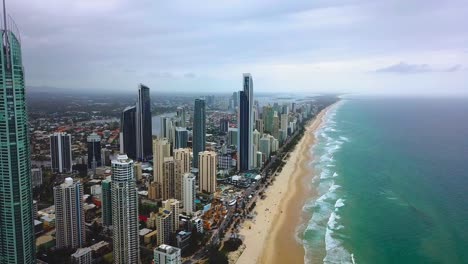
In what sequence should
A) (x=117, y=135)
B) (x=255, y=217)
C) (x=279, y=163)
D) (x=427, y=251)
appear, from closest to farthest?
1. (x=427, y=251)
2. (x=255, y=217)
3. (x=279, y=163)
4. (x=117, y=135)

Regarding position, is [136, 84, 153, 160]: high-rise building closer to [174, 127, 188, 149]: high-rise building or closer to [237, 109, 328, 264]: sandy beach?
[174, 127, 188, 149]: high-rise building

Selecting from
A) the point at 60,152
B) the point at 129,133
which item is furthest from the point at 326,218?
the point at 129,133

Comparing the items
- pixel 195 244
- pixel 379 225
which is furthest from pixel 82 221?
pixel 379 225

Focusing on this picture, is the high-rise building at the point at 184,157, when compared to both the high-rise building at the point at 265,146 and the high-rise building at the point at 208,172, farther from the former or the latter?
the high-rise building at the point at 265,146

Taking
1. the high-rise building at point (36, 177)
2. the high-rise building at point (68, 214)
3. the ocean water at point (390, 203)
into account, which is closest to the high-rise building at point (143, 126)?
the high-rise building at point (36, 177)

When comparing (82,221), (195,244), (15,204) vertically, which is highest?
(15,204)

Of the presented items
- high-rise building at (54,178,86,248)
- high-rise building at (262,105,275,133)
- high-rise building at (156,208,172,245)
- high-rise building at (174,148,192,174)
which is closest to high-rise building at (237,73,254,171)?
high-rise building at (174,148,192,174)

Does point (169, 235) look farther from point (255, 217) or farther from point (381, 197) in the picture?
point (381, 197)
